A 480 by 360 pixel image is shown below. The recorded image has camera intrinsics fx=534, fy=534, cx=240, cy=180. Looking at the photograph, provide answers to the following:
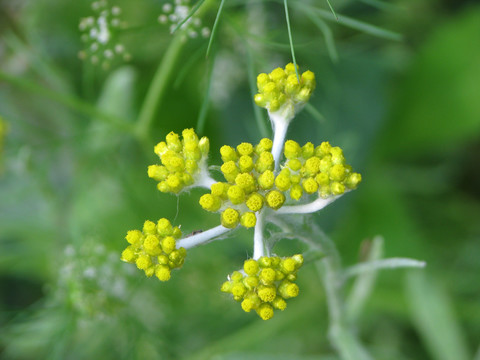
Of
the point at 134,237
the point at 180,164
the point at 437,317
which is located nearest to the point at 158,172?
the point at 180,164

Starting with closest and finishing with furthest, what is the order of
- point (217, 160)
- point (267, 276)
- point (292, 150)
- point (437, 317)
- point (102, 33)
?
point (267, 276) → point (292, 150) → point (102, 33) → point (437, 317) → point (217, 160)

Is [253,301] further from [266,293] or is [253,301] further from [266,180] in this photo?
[266,180]

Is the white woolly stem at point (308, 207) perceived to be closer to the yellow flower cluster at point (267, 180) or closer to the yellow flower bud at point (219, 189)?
the yellow flower cluster at point (267, 180)

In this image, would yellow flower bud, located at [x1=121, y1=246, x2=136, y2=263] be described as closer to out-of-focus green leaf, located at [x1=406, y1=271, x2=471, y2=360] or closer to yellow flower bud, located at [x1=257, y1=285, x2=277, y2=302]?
yellow flower bud, located at [x1=257, y1=285, x2=277, y2=302]

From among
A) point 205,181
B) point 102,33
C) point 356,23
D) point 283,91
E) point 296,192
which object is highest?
point 102,33

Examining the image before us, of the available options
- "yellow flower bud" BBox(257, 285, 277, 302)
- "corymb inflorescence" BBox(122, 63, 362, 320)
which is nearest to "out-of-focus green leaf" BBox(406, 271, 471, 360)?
"corymb inflorescence" BBox(122, 63, 362, 320)

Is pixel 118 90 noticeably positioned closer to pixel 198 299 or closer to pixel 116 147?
pixel 116 147

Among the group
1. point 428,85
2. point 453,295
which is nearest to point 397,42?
point 428,85
